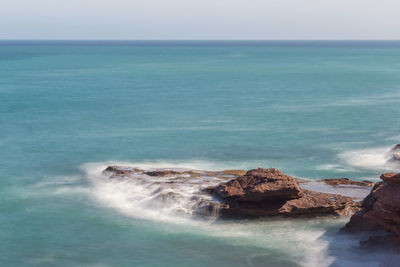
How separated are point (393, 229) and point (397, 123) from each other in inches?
1711

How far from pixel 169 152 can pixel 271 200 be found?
65.5ft

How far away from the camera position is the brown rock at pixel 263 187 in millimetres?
31984

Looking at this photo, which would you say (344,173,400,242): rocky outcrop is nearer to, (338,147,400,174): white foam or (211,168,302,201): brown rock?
(211,168,302,201): brown rock

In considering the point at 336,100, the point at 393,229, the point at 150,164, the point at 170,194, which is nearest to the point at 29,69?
the point at 336,100

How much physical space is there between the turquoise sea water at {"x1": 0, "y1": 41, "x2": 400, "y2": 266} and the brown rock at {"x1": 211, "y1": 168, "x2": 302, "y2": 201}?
160cm

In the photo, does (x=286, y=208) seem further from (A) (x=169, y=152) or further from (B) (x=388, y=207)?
(A) (x=169, y=152)

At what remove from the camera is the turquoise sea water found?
96.8 ft

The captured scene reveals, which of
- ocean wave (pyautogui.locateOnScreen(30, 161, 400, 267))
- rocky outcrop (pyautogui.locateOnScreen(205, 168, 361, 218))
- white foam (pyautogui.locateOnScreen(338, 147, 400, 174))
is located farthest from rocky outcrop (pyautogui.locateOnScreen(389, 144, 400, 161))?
ocean wave (pyautogui.locateOnScreen(30, 161, 400, 267))

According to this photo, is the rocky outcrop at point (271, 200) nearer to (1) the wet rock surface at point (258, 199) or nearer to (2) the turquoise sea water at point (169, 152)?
(1) the wet rock surface at point (258, 199)

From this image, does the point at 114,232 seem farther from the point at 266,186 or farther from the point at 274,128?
the point at 274,128

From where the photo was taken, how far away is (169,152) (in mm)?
51469

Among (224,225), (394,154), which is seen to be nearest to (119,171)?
(224,225)

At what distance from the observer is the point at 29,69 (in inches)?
5915

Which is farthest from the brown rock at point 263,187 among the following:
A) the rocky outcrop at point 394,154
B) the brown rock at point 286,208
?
the rocky outcrop at point 394,154
